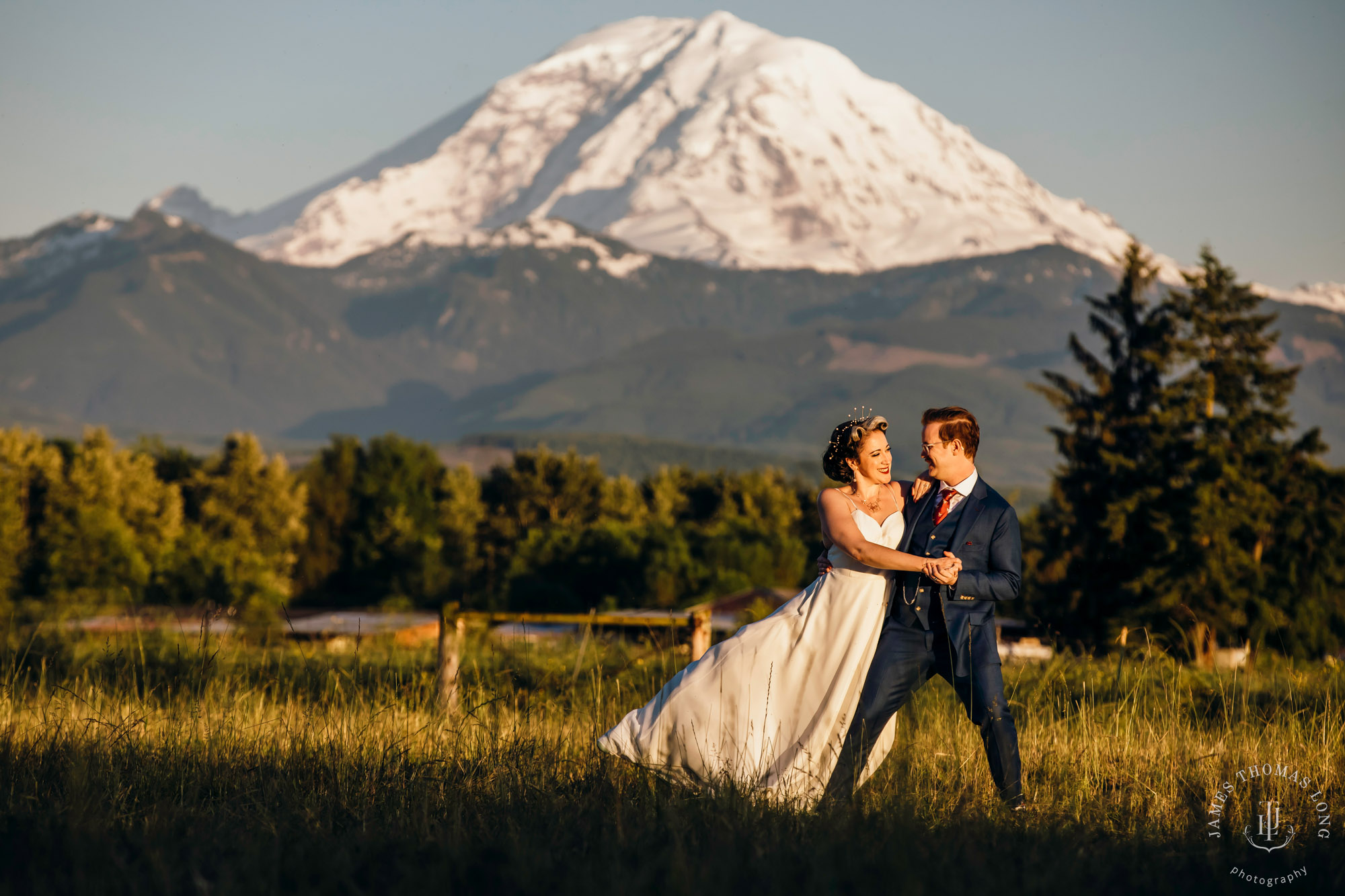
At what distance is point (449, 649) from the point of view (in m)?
8.09

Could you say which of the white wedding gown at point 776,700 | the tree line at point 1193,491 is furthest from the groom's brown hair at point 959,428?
the tree line at point 1193,491

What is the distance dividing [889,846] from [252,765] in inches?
112

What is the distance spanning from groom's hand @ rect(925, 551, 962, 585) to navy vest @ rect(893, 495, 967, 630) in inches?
5.3

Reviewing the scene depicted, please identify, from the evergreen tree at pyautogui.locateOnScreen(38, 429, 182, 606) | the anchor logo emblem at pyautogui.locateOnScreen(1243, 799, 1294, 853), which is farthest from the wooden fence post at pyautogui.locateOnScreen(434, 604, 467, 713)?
the evergreen tree at pyautogui.locateOnScreen(38, 429, 182, 606)

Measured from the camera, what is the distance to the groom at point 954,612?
537 centimetres

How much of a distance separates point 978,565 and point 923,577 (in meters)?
0.24

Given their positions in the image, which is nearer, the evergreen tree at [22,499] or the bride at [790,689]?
the bride at [790,689]

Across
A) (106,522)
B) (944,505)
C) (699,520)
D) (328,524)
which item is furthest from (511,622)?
(328,524)

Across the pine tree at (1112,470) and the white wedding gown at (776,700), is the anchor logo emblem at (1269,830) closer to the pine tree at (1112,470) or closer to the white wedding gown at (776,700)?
the white wedding gown at (776,700)

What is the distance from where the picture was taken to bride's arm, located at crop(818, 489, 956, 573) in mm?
5371

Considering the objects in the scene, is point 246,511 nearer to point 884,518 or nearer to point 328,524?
point 328,524

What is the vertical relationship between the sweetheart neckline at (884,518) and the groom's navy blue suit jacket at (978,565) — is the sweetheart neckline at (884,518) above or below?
above

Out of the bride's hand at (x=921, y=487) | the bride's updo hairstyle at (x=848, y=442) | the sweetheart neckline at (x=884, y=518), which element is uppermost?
the bride's updo hairstyle at (x=848, y=442)

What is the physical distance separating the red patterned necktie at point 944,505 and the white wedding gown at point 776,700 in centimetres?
37
